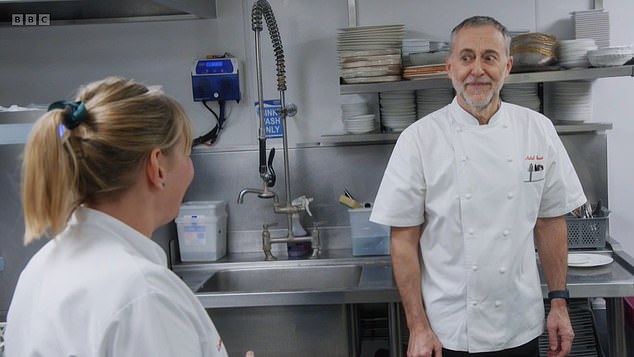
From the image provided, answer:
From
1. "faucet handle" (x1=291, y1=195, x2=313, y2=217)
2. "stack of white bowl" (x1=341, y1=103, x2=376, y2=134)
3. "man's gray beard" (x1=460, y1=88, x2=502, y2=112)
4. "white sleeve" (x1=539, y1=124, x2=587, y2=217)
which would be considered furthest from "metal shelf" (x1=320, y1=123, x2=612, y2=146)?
"man's gray beard" (x1=460, y1=88, x2=502, y2=112)

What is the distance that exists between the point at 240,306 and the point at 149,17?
4.71 ft

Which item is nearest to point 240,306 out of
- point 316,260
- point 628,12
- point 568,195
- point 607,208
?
point 316,260

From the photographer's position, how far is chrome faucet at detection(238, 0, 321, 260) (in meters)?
2.74

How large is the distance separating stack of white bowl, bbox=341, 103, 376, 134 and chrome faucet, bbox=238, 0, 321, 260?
0.80ft

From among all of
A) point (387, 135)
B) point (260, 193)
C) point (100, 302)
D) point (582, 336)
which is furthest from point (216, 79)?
point (100, 302)

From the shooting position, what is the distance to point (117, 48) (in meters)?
3.09

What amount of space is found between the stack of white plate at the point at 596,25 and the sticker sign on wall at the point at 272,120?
51.9 inches

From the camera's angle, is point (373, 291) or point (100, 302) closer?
point (100, 302)

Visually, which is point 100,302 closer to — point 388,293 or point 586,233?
point 388,293

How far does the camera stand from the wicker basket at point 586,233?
104 inches

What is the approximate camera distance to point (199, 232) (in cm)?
290

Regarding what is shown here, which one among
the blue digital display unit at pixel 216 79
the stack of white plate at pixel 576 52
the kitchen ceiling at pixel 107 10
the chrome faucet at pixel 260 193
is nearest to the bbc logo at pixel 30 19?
the kitchen ceiling at pixel 107 10

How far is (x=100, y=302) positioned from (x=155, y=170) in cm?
22

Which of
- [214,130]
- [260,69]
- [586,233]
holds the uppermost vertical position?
[260,69]
